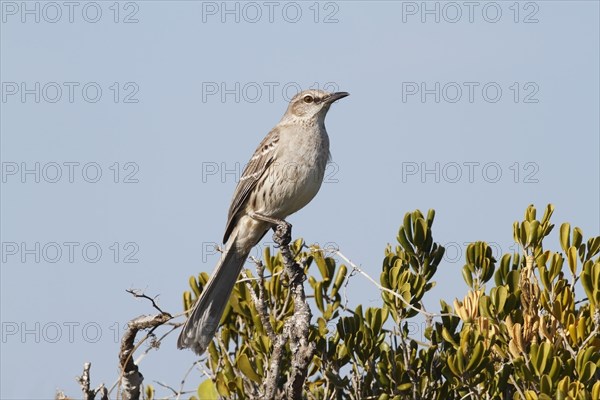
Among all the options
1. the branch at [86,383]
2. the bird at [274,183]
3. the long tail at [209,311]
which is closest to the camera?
the branch at [86,383]

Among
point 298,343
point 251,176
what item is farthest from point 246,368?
point 251,176

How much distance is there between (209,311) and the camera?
609 cm

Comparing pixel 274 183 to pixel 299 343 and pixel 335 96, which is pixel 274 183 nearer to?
pixel 335 96

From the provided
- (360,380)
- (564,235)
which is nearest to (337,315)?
(360,380)

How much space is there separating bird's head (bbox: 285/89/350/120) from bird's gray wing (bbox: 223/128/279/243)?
0.87 ft

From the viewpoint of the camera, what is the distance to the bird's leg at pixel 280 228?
6011 millimetres

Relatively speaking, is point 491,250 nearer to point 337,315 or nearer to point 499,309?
point 499,309

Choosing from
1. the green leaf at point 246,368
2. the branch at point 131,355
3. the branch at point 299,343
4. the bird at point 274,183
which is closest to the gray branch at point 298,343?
the branch at point 299,343

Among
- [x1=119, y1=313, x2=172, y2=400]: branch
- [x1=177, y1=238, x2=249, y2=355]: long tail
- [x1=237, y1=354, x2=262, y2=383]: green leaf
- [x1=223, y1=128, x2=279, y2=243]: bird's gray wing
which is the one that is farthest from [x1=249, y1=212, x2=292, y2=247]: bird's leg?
[x1=119, y1=313, x2=172, y2=400]: branch

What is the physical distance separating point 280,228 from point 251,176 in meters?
0.98

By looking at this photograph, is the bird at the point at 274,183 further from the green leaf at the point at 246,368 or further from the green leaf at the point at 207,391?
the green leaf at the point at 246,368

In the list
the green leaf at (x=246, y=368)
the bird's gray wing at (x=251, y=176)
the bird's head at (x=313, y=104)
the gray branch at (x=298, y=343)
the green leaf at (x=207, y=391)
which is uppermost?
the bird's head at (x=313, y=104)

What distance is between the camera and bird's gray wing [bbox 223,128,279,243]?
699 cm

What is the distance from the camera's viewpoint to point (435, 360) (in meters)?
5.26
